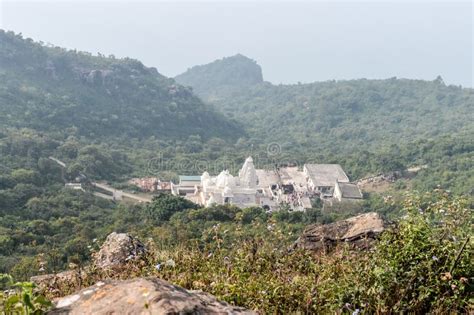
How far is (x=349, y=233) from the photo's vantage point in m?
6.71

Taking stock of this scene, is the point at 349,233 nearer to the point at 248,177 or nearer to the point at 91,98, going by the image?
the point at 248,177

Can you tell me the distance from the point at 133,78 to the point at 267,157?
33088 mm

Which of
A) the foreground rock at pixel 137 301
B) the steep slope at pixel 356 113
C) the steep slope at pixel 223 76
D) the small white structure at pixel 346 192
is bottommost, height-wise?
the small white structure at pixel 346 192

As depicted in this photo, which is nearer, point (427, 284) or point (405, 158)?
point (427, 284)

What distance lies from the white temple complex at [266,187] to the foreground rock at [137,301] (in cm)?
2421

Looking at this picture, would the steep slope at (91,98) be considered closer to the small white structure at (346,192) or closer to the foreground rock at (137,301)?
the small white structure at (346,192)

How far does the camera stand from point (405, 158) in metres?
45.4

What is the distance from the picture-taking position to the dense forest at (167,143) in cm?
2005

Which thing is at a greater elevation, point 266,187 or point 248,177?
point 248,177

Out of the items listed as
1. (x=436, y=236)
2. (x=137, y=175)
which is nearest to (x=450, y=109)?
(x=137, y=175)

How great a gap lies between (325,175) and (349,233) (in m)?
30.9

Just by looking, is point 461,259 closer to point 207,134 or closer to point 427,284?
point 427,284

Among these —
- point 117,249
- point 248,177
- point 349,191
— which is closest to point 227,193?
point 248,177

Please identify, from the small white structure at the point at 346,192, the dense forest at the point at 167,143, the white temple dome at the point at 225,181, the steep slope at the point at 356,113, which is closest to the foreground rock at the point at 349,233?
the dense forest at the point at 167,143
